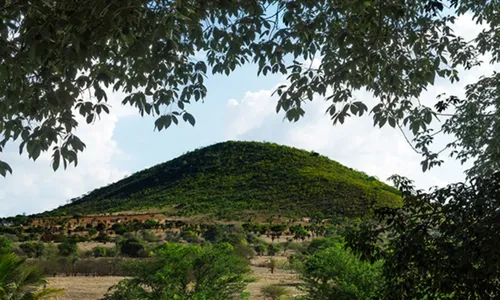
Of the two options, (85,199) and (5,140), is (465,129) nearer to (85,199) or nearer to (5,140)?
(5,140)

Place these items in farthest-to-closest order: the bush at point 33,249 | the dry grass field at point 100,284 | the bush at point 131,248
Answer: the bush at point 131,248 → the bush at point 33,249 → the dry grass field at point 100,284

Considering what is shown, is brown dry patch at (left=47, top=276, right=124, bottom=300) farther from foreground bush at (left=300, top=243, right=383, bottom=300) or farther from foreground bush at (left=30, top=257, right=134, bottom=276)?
foreground bush at (left=300, top=243, right=383, bottom=300)

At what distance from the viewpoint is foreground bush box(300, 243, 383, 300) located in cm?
1139

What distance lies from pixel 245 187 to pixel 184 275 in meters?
55.3

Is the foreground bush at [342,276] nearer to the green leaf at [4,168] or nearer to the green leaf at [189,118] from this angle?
the green leaf at [189,118]

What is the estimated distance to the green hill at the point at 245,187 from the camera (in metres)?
60.2

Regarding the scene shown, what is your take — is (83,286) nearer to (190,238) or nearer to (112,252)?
(112,252)

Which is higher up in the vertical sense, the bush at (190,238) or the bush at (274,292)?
the bush at (190,238)

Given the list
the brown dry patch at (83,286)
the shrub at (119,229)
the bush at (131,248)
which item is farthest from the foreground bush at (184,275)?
the shrub at (119,229)

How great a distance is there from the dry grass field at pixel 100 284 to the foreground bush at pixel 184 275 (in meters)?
3.71

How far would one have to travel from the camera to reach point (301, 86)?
6.28 meters

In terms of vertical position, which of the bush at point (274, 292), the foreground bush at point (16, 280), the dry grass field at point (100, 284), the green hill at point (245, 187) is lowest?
the bush at point (274, 292)

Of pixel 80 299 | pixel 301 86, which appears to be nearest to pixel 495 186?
pixel 301 86

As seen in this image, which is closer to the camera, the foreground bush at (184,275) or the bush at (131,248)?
the foreground bush at (184,275)
